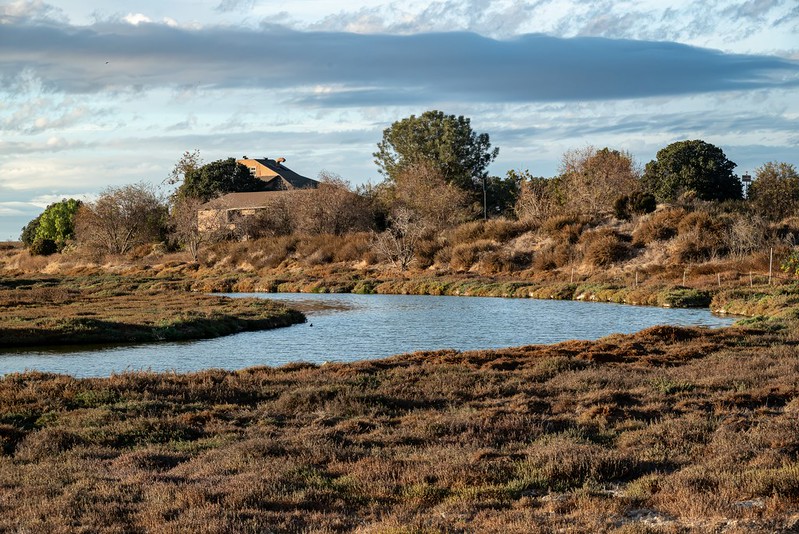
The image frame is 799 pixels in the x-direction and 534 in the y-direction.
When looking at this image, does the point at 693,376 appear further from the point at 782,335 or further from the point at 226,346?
the point at 226,346

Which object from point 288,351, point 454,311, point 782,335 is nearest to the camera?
point 782,335

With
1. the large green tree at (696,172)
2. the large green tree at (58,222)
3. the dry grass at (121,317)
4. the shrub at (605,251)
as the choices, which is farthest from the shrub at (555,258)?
the large green tree at (58,222)

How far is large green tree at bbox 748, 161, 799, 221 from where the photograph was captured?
74688 millimetres

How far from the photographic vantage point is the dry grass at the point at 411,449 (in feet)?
29.4

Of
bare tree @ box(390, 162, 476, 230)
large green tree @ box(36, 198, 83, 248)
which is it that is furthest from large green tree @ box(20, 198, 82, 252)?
bare tree @ box(390, 162, 476, 230)

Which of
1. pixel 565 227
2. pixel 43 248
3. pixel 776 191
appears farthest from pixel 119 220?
pixel 776 191

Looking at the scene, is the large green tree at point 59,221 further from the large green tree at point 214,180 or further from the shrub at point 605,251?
the shrub at point 605,251

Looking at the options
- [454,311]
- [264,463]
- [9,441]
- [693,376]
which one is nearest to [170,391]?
[9,441]

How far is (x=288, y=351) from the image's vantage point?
30750 mm

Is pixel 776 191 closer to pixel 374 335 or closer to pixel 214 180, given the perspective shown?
pixel 374 335

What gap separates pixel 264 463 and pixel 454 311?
3533 centimetres

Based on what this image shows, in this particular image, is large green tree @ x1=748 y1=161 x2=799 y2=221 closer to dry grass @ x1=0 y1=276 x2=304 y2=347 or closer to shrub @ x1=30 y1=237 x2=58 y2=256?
dry grass @ x1=0 y1=276 x2=304 y2=347

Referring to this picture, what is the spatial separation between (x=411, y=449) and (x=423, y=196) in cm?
7860

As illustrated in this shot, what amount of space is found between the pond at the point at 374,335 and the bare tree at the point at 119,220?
55301mm
